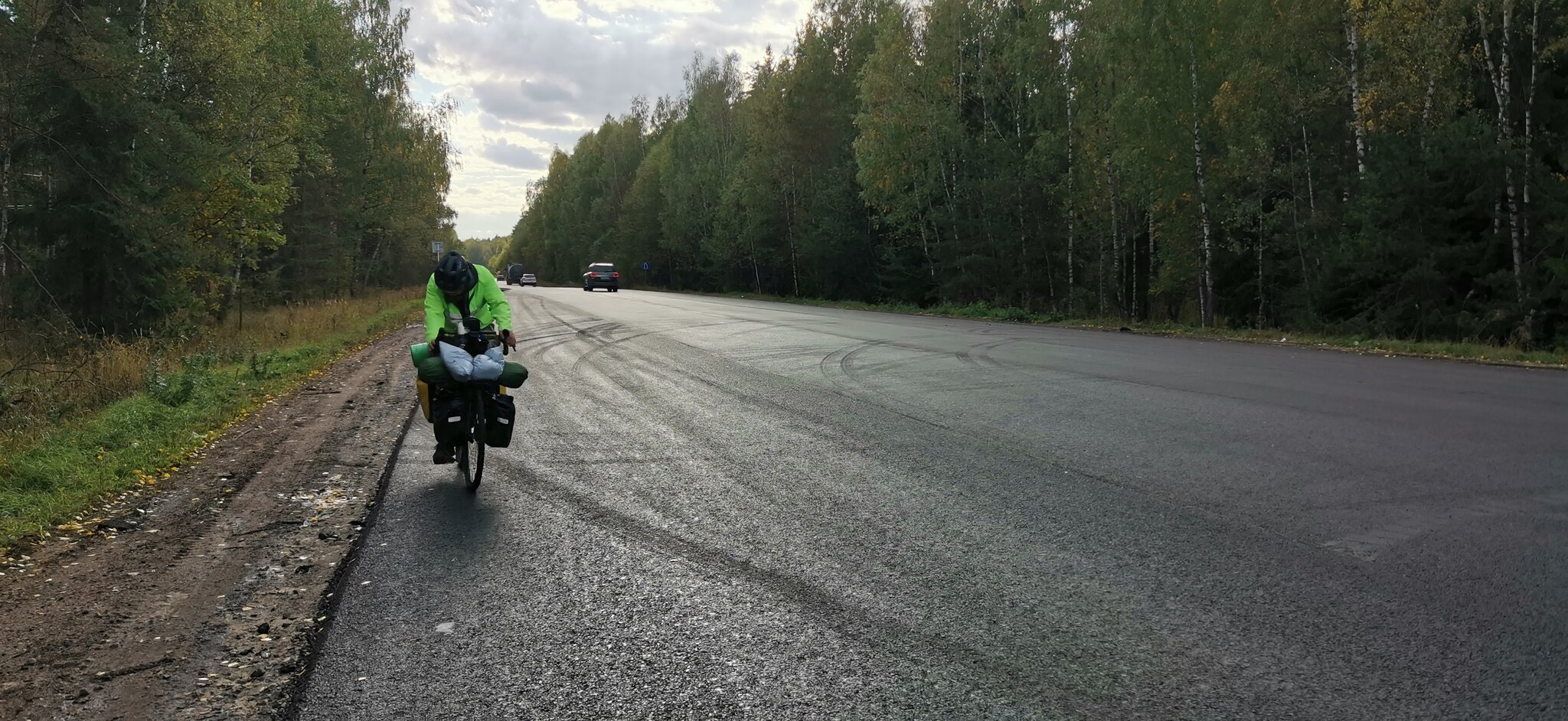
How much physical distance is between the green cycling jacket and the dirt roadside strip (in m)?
1.27

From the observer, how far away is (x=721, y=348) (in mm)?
16547

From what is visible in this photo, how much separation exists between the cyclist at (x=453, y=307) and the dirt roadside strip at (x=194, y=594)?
0.93 metres

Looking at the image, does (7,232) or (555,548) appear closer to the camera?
(555,548)

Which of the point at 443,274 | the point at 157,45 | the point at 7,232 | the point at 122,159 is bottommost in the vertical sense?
the point at 443,274

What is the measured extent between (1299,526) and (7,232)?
2107 centimetres

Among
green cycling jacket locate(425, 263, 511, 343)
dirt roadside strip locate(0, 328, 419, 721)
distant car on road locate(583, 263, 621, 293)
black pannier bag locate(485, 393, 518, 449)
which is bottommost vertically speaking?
dirt roadside strip locate(0, 328, 419, 721)

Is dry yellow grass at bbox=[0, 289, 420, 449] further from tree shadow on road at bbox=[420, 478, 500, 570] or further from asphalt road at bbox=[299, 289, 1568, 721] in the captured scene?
asphalt road at bbox=[299, 289, 1568, 721]

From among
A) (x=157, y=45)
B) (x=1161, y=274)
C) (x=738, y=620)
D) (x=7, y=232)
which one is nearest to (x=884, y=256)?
(x=1161, y=274)

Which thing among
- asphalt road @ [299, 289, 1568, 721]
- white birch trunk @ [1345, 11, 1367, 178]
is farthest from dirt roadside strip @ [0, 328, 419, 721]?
white birch trunk @ [1345, 11, 1367, 178]

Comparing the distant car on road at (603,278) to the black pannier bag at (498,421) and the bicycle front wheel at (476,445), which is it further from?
the bicycle front wheel at (476,445)

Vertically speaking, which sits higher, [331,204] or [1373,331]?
[331,204]

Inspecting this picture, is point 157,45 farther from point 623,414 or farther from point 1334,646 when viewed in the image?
point 1334,646

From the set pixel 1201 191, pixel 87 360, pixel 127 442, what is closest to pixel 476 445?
pixel 127 442

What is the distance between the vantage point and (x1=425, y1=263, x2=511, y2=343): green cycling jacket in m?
6.94
